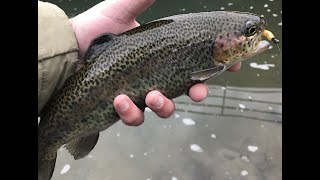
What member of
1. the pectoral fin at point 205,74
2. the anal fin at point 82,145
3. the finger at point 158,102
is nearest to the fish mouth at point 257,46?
the pectoral fin at point 205,74

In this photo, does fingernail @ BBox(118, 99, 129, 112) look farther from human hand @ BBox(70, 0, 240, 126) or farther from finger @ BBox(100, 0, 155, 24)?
finger @ BBox(100, 0, 155, 24)

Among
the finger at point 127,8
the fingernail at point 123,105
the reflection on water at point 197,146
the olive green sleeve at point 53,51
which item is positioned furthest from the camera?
the reflection on water at point 197,146

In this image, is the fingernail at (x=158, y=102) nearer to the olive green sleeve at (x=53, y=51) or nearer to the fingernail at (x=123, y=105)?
the fingernail at (x=123, y=105)

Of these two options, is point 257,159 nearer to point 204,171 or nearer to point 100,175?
point 204,171

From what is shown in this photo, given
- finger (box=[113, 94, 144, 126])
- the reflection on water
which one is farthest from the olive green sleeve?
the reflection on water

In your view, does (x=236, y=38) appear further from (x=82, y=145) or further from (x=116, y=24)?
(x=82, y=145)
